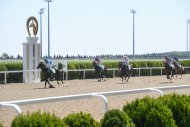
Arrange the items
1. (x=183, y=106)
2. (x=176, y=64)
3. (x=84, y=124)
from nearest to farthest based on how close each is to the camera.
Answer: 1. (x=84, y=124)
2. (x=183, y=106)
3. (x=176, y=64)

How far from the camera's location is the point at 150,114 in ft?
16.1

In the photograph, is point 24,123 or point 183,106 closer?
point 24,123

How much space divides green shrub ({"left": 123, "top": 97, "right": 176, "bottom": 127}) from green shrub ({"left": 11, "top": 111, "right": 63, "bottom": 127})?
138 cm

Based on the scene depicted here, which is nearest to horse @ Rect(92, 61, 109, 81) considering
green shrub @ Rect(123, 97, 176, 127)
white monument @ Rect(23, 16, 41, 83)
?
white monument @ Rect(23, 16, 41, 83)

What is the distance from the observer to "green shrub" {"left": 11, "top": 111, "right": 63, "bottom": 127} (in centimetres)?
365

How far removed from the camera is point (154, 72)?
32.8 m

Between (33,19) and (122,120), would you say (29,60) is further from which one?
(122,120)

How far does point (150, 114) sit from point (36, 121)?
1.63m

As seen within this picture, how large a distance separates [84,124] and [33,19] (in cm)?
2124

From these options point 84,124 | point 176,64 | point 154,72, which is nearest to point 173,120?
point 84,124

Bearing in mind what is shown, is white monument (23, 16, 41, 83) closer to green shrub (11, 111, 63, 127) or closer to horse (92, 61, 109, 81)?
horse (92, 61, 109, 81)

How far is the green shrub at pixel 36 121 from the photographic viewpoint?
3653 mm

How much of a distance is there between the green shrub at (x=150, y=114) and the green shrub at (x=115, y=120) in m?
0.46

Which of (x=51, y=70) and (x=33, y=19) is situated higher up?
(x=33, y=19)
